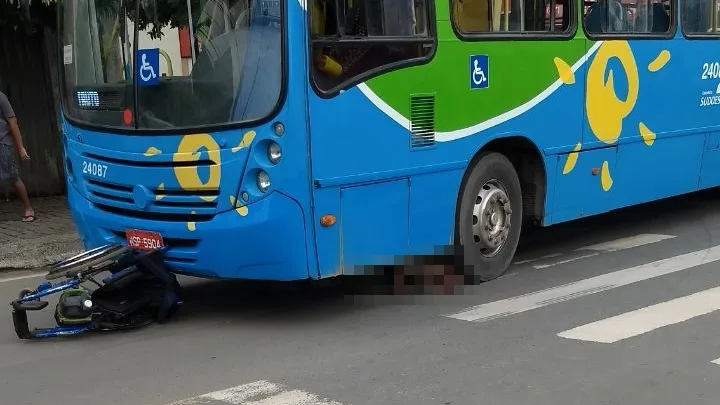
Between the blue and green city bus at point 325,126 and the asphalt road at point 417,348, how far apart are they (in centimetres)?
45

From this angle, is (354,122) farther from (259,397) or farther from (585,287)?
(585,287)

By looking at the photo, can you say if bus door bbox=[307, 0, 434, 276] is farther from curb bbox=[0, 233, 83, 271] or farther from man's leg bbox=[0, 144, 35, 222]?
man's leg bbox=[0, 144, 35, 222]

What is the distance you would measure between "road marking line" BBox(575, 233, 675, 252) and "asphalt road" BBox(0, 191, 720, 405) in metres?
0.83

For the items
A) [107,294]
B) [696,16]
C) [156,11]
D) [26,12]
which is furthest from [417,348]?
[26,12]

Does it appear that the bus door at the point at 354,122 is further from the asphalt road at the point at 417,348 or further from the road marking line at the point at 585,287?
the road marking line at the point at 585,287

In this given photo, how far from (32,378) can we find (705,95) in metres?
7.15

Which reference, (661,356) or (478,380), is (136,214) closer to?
(478,380)

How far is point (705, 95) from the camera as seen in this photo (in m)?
9.38

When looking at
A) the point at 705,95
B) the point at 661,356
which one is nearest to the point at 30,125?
the point at 705,95

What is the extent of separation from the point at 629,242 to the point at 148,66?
5161 mm

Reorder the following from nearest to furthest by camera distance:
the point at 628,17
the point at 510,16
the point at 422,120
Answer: the point at 422,120 → the point at 510,16 → the point at 628,17

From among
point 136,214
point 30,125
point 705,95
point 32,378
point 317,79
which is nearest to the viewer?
point 32,378

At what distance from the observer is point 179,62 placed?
19.5 ft

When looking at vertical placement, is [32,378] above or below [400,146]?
below
